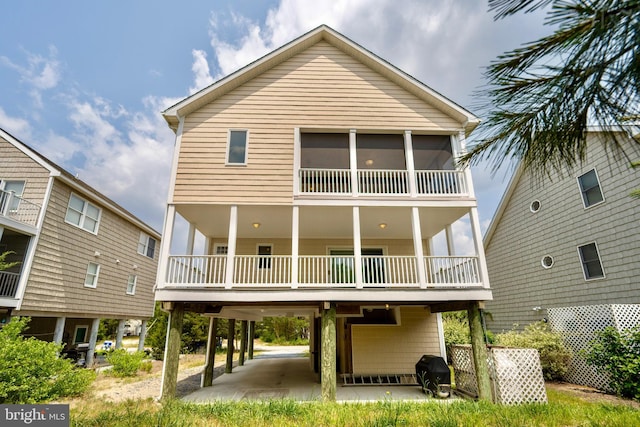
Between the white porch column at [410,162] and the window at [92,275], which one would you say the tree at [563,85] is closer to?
the white porch column at [410,162]

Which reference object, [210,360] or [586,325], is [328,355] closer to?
[210,360]

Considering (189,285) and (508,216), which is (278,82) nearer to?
(189,285)

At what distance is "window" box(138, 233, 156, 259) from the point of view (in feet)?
63.3

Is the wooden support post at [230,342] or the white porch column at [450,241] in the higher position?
the white porch column at [450,241]

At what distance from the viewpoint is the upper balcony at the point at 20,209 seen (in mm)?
11609

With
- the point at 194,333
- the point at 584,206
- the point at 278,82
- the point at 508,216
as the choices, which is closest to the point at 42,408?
the point at 278,82

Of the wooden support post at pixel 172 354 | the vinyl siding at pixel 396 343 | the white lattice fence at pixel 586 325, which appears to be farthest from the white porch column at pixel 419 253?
the wooden support post at pixel 172 354

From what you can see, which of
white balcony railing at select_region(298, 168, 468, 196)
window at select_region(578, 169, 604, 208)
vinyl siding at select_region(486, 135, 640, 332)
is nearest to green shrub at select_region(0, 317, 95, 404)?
white balcony railing at select_region(298, 168, 468, 196)

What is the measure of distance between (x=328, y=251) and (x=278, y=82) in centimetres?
631

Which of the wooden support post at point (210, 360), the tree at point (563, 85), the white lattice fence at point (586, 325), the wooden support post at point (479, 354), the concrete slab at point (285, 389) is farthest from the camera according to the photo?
the wooden support post at point (210, 360)

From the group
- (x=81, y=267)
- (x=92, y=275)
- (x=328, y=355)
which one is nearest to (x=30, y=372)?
(x=328, y=355)

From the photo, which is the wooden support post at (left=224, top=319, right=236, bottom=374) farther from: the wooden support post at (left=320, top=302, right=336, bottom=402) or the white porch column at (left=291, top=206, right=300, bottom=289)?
the wooden support post at (left=320, top=302, right=336, bottom=402)

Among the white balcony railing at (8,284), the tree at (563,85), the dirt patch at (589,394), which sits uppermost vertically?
the tree at (563,85)

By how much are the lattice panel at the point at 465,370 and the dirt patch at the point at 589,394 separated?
2.47 metres
